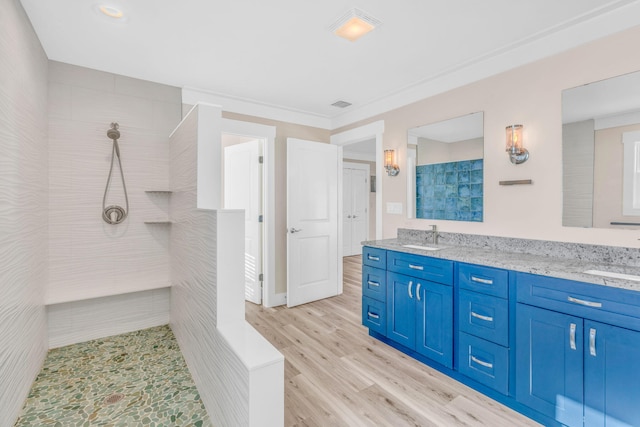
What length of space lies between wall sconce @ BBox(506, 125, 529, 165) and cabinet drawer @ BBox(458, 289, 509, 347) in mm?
1119

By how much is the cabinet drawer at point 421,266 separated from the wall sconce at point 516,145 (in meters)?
0.99

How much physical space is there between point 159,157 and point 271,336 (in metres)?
2.10

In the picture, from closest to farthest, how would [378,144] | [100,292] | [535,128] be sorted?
[535,128] → [100,292] → [378,144]

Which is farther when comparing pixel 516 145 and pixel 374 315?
pixel 374 315

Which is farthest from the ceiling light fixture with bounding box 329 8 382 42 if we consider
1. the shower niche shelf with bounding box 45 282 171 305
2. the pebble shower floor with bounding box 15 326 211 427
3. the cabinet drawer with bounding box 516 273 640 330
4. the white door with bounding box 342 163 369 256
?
the white door with bounding box 342 163 369 256

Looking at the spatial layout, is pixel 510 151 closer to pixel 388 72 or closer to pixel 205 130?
pixel 388 72

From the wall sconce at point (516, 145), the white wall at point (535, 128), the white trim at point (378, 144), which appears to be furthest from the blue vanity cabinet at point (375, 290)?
the wall sconce at point (516, 145)

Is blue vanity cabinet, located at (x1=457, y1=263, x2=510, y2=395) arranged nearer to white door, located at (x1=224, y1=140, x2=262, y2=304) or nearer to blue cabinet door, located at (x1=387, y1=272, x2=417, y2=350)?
blue cabinet door, located at (x1=387, y1=272, x2=417, y2=350)

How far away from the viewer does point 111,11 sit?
193 cm

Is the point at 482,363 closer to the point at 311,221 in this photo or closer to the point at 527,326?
the point at 527,326

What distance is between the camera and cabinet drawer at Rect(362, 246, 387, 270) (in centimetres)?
271

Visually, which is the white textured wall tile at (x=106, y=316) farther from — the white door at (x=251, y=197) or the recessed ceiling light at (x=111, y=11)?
the recessed ceiling light at (x=111, y=11)

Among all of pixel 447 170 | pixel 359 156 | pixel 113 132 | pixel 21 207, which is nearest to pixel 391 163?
pixel 447 170

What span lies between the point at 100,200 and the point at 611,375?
3.79m
